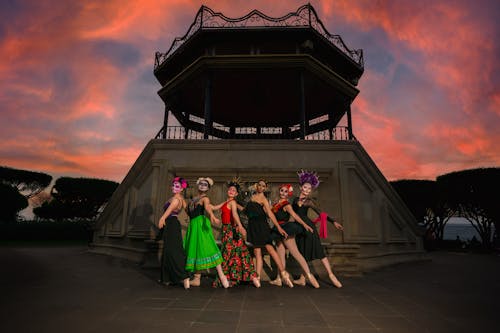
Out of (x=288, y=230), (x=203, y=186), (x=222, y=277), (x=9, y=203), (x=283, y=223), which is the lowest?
(x=222, y=277)

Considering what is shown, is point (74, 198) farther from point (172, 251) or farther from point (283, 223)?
point (283, 223)

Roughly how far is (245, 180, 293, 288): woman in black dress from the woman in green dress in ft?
2.54

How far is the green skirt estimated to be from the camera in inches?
188

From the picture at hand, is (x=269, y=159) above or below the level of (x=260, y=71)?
below

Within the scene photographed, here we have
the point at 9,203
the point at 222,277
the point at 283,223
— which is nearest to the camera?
the point at 222,277

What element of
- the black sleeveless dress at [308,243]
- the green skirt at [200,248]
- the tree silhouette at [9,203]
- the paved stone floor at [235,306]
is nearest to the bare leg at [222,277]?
the green skirt at [200,248]

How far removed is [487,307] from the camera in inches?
154

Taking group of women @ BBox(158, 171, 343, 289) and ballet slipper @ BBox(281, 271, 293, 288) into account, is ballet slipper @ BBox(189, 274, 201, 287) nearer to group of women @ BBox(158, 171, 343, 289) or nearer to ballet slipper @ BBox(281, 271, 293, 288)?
group of women @ BBox(158, 171, 343, 289)

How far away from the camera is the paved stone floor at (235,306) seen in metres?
2.87

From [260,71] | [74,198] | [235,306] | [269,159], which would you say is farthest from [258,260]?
[74,198]

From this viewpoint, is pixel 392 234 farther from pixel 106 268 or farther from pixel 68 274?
pixel 68 274

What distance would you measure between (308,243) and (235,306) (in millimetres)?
2178

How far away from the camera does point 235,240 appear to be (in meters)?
5.16

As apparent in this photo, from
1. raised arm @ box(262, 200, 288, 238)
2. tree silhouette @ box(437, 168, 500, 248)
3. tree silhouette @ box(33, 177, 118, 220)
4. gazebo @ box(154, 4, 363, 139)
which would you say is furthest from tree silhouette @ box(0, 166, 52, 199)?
tree silhouette @ box(437, 168, 500, 248)
